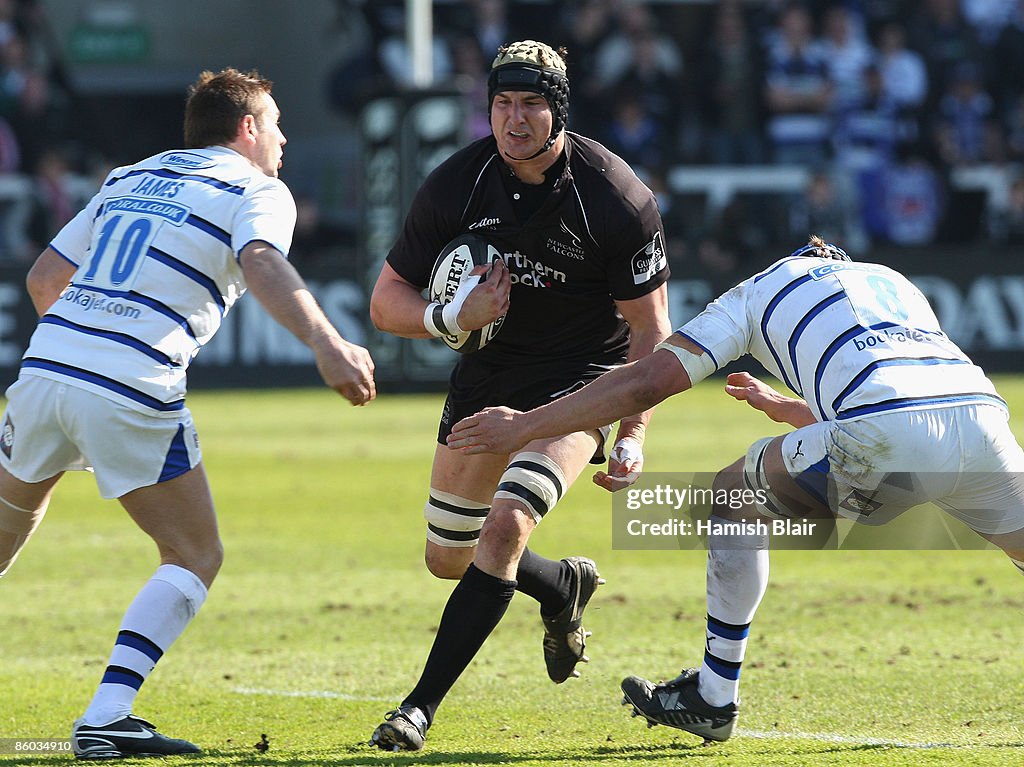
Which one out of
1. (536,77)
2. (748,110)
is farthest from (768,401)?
(748,110)

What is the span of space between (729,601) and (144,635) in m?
1.95

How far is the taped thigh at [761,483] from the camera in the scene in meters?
5.05

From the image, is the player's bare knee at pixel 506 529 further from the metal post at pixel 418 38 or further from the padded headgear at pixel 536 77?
the metal post at pixel 418 38

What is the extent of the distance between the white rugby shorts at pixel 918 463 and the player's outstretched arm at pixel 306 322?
1.39 metres

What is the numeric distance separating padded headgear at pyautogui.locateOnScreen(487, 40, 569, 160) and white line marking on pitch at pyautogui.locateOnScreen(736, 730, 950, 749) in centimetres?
227

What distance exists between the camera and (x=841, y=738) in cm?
532

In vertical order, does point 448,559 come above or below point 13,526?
below


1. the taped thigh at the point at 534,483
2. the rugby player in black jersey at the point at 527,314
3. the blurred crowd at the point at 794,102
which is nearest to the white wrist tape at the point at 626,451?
the rugby player in black jersey at the point at 527,314

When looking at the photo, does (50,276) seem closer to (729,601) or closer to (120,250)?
(120,250)

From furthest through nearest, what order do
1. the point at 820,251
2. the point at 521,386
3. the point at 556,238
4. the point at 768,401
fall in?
1. the point at 521,386
2. the point at 556,238
3. the point at 768,401
4. the point at 820,251

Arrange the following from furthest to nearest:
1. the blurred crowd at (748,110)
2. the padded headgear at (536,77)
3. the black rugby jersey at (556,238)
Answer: the blurred crowd at (748,110), the black rugby jersey at (556,238), the padded headgear at (536,77)

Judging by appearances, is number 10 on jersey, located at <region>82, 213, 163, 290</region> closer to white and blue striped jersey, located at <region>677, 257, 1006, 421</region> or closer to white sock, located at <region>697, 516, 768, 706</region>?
white and blue striped jersey, located at <region>677, 257, 1006, 421</region>

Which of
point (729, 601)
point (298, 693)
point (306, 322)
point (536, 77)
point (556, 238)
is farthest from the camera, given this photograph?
point (298, 693)

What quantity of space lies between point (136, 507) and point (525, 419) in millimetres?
1317
